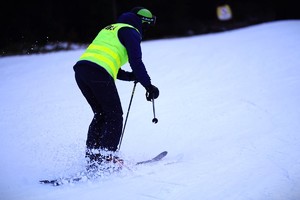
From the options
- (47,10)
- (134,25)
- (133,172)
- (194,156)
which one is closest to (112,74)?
(134,25)

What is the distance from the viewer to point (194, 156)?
379 centimetres

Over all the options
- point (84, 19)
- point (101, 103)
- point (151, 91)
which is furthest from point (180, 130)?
point (84, 19)

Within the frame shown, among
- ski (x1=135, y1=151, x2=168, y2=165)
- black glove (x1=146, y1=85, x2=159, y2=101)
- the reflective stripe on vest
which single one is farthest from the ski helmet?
ski (x1=135, y1=151, x2=168, y2=165)

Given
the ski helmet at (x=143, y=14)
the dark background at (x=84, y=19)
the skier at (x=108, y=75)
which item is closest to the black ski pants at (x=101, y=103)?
the skier at (x=108, y=75)

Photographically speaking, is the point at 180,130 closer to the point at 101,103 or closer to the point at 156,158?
the point at 156,158

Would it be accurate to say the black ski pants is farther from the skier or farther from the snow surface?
the snow surface

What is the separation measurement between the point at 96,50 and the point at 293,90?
13.9 ft

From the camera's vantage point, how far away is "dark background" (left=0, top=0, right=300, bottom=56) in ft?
50.2

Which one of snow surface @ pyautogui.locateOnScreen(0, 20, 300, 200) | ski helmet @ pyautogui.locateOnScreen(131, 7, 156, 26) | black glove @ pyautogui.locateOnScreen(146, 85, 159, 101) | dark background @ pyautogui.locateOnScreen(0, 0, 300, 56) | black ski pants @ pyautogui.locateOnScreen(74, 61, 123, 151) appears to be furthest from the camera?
dark background @ pyautogui.locateOnScreen(0, 0, 300, 56)

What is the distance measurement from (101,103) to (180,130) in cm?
180

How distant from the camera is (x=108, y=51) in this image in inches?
126

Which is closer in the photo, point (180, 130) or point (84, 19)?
point (180, 130)

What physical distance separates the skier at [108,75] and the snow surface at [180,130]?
322mm

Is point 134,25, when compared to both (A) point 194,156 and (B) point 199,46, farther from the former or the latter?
(B) point 199,46
